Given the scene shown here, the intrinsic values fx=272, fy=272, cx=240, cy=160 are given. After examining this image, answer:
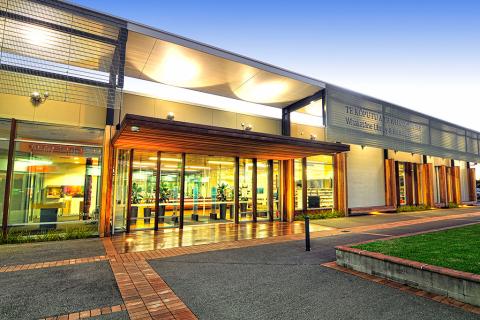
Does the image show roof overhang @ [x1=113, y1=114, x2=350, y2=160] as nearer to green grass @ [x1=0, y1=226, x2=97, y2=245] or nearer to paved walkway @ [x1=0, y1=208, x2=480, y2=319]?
green grass @ [x1=0, y1=226, x2=97, y2=245]

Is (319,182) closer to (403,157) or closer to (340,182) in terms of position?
(340,182)

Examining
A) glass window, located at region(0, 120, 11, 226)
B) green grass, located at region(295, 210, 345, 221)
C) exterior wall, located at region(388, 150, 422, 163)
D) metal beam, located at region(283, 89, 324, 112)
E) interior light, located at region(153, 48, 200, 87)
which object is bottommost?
green grass, located at region(295, 210, 345, 221)

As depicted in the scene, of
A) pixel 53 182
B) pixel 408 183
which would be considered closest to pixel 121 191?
pixel 53 182

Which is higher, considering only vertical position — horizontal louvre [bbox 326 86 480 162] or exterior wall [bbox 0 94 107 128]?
horizontal louvre [bbox 326 86 480 162]

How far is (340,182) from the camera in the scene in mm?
14867

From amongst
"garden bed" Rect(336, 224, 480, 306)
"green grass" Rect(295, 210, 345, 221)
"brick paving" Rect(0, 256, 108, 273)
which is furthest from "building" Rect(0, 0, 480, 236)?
"garden bed" Rect(336, 224, 480, 306)

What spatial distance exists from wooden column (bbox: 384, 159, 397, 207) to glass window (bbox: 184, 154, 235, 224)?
35.6ft

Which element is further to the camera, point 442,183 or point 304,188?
point 442,183

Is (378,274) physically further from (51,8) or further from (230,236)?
(51,8)

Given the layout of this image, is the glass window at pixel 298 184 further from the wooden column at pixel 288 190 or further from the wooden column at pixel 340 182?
the wooden column at pixel 340 182

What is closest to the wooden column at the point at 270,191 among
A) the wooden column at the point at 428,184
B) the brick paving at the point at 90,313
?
the brick paving at the point at 90,313

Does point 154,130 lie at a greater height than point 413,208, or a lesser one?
greater

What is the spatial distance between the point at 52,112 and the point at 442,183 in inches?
1012

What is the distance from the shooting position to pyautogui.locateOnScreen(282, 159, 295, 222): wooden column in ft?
42.5
